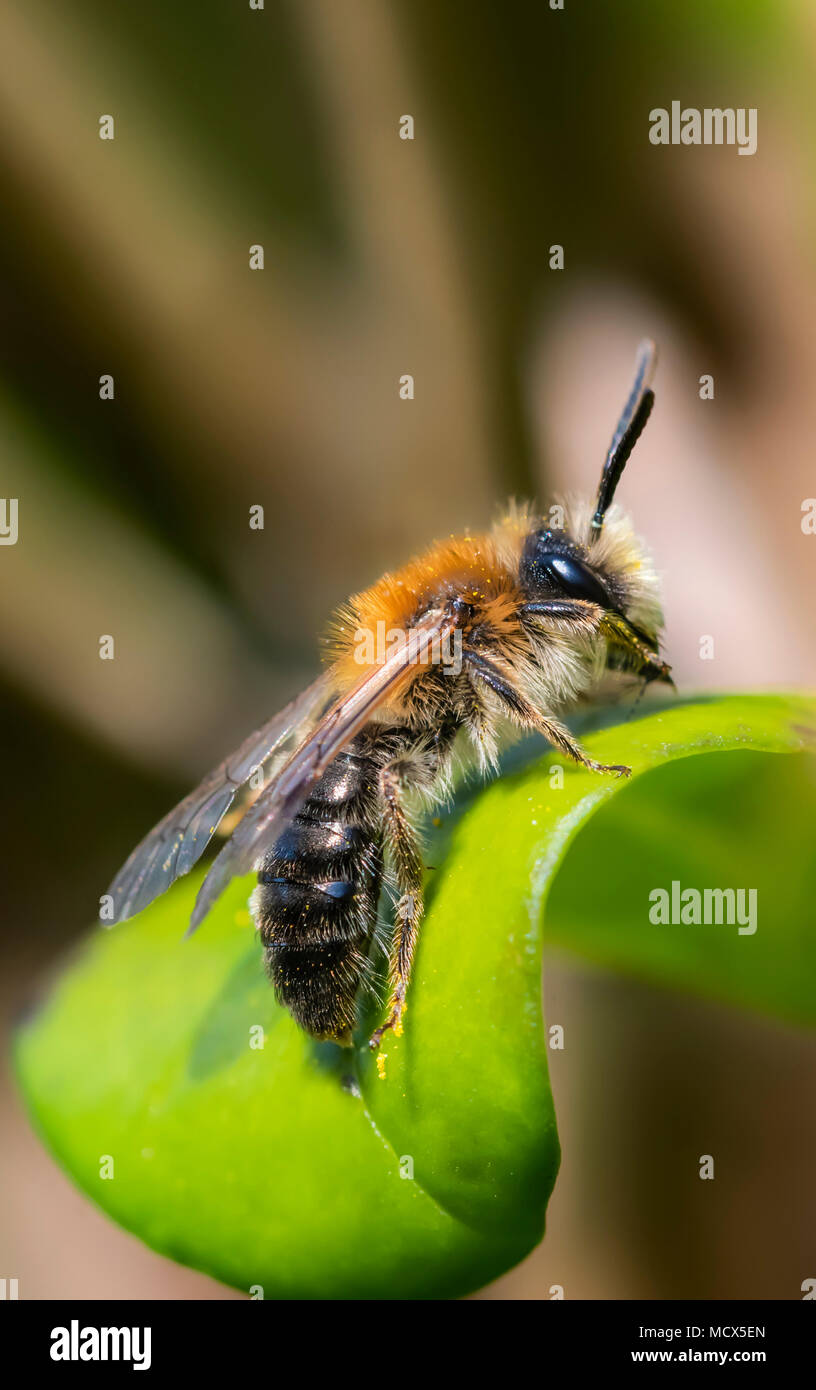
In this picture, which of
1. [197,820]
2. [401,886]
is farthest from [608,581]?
[197,820]

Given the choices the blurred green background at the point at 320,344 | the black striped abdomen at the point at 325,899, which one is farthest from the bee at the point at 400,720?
the blurred green background at the point at 320,344

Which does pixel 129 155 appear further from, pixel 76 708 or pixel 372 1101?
pixel 372 1101

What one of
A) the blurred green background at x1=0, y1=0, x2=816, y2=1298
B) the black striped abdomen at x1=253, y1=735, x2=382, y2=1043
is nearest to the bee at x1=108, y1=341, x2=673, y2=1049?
the black striped abdomen at x1=253, y1=735, x2=382, y2=1043

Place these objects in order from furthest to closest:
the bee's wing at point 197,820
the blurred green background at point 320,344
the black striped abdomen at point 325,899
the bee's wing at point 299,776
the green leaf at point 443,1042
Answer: the blurred green background at point 320,344 → the bee's wing at point 197,820 → the black striped abdomen at point 325,899 → the bee's wing at point 299,776 → the green leaf at point 443,1042

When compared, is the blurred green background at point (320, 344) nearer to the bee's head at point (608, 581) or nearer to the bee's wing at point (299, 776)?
the bee's head at point (608, 581)

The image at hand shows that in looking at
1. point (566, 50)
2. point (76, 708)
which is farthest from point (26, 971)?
point (566, 50)

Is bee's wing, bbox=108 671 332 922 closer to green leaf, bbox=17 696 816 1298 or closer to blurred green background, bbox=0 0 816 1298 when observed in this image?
green leaf, bbox=17 696 816 1298

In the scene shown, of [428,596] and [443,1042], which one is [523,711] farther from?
[443,1042]
